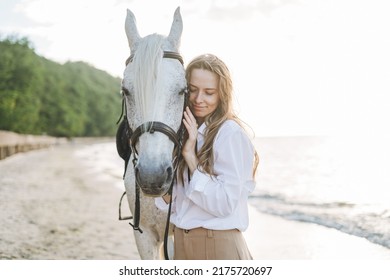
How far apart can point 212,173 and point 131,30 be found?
0.71m

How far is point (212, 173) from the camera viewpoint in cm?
172

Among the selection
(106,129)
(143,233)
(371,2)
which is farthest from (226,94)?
(106,129)

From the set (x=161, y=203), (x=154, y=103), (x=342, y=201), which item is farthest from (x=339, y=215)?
(x=154, y=103)

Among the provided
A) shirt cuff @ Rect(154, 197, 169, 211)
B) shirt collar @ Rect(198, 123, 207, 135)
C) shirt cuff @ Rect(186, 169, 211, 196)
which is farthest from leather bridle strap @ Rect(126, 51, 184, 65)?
shirt cuff @ Rect(154, 197, 169, 211)

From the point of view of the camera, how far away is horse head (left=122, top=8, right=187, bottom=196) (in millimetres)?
1585

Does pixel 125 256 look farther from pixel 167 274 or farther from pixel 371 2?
pixel 371 2

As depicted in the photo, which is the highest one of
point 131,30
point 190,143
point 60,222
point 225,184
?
point 131,30

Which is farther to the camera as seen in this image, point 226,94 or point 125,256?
point 125,256

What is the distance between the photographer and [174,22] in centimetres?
192

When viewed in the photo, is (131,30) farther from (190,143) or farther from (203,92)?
(190,143)

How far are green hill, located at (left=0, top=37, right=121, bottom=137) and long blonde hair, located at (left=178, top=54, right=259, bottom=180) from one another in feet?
27.9

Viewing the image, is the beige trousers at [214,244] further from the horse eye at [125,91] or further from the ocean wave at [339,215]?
the ocean wave at [339,215]

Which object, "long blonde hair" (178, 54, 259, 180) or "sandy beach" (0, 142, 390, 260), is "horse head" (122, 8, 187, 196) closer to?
"long blonde hair" (178, 54, 259, 180)

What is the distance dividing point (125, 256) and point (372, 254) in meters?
2.26
